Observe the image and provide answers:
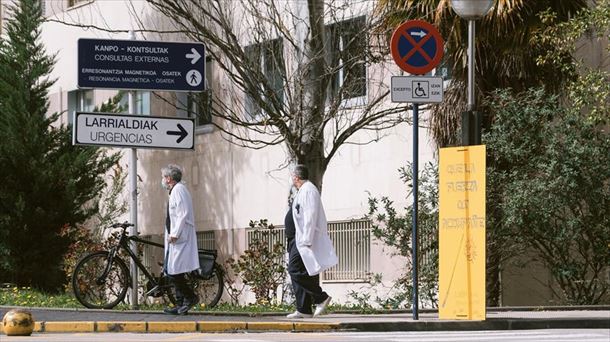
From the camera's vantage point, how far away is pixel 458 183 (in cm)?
1599

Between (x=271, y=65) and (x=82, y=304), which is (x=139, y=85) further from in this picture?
(x=271, y=65)

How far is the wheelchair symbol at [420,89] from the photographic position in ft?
52.9

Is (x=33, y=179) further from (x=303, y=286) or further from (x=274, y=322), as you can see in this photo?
(x=274, y=322)

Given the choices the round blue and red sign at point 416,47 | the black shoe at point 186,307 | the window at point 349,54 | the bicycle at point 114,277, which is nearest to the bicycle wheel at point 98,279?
the bicycle at point 114,277

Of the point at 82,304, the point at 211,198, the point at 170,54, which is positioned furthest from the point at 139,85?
the point at 211,198

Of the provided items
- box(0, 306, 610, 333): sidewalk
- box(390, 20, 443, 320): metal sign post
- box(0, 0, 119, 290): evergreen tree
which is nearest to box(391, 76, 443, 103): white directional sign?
box(390, 20, 443, 320): metal sign post

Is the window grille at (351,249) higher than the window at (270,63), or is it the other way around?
the window at (270,63)

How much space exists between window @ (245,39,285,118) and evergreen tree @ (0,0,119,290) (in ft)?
18.1

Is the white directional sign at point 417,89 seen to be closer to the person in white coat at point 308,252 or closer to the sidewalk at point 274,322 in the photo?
the person in white coat at point 308,252

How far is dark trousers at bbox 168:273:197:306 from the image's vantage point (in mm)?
16969

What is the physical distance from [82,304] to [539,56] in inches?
278

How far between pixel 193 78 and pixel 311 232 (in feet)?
9.40

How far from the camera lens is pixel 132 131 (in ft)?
58.9

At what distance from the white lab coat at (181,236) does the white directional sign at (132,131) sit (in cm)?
99
